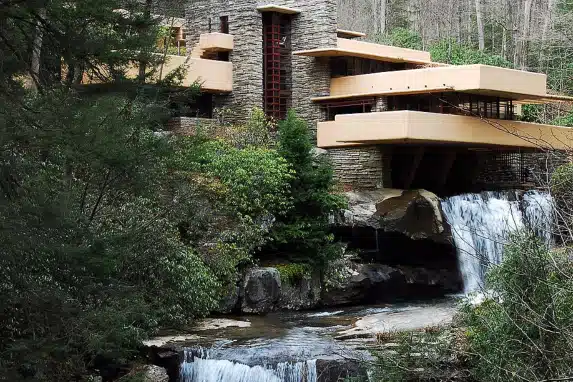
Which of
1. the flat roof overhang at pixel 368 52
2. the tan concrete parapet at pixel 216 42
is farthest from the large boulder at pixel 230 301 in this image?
the tan concrete parapet at pixel 216 42

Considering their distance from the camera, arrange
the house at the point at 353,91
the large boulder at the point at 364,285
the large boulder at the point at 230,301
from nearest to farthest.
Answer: the large boulder at the point at 230,301 → the large boulder at the point at 364,285 → the house at the point at 353,91

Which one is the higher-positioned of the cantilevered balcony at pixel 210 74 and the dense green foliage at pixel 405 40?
the dense green foliage at pixel 405 40

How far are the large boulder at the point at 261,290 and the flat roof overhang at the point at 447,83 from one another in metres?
9.05

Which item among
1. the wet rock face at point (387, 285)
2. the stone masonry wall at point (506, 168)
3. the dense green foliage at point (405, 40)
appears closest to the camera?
the wet rock face at point (387, 285)

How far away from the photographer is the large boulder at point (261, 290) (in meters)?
23.6

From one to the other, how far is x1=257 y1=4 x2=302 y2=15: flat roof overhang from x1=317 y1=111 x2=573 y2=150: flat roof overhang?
13.3ft

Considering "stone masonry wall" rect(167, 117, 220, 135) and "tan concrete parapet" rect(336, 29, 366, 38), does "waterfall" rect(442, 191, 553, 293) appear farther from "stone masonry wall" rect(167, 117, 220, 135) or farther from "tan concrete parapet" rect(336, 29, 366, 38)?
"tan concrete parapet" rect(336, 29, 366, 38)

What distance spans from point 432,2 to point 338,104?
20923 millimetres

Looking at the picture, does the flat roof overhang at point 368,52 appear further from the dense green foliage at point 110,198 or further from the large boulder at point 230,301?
the large boulder at point 230,301

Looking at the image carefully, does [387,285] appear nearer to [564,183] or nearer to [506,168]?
[506,168]

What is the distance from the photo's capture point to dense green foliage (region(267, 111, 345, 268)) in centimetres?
2525

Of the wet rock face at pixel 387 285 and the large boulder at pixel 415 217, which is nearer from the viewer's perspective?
the wet rock face at pixel 387 285

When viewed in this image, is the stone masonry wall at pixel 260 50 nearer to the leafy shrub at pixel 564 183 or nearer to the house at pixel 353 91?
the house at pixel 353 91

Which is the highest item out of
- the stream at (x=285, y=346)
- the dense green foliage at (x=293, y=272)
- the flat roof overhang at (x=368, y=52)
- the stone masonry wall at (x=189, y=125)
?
the flat roof overhang at (x=368, y=52)
